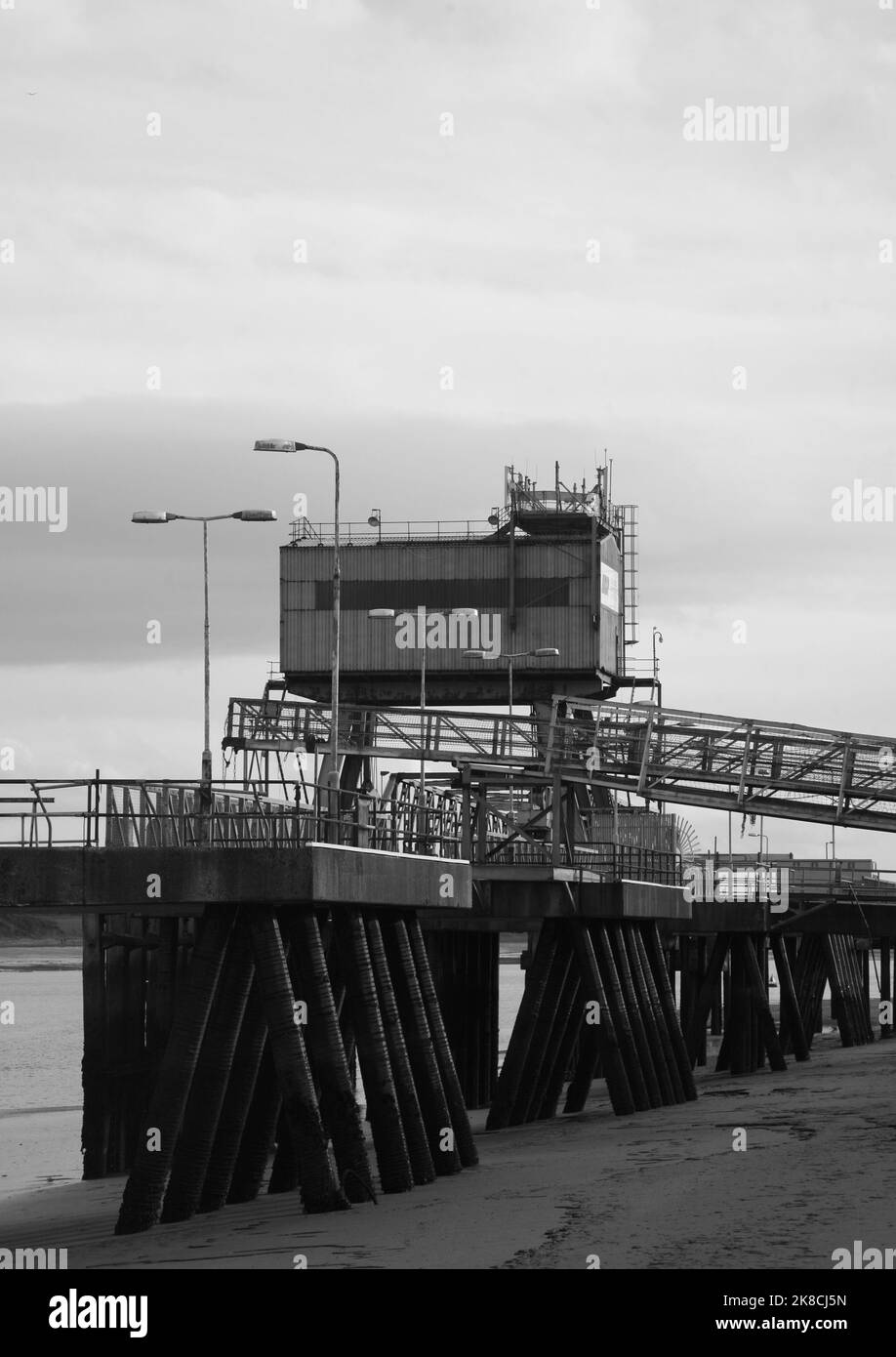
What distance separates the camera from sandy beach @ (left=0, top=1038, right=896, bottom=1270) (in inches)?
842

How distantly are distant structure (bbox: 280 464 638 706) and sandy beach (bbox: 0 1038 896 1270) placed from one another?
4245cm

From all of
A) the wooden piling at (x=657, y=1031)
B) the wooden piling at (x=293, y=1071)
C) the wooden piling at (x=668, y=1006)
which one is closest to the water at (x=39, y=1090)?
the wooden piling at (x=657, y=1031)

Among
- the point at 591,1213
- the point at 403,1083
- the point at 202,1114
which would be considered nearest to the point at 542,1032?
the point at 403,1083

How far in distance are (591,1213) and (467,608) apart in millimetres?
56430

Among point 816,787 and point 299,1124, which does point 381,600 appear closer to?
point 816,787

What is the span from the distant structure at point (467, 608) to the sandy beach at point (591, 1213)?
139 feet

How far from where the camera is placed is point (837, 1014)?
247 feet

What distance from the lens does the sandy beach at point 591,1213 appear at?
21375 mm

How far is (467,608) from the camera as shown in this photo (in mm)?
79750
